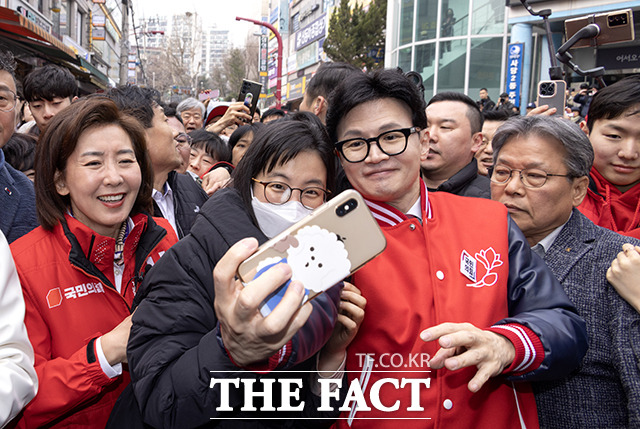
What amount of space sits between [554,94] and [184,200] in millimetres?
2742

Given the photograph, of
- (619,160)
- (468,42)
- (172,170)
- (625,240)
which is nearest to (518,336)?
(625,240)

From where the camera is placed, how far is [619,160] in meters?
2.34

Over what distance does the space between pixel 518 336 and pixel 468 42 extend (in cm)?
1837

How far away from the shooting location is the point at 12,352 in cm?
129

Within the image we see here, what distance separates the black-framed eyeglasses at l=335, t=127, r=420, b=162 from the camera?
5.54 feet

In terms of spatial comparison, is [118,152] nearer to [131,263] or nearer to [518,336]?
[131,263]

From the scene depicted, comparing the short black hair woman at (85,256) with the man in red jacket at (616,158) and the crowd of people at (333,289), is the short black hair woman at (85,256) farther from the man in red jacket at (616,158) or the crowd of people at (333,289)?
the man in red jacket at (616,158)

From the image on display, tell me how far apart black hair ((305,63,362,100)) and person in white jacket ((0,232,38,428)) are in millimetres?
2313

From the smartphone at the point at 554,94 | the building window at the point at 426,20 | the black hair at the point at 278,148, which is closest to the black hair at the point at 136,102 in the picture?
the black hair at the point at 278,148

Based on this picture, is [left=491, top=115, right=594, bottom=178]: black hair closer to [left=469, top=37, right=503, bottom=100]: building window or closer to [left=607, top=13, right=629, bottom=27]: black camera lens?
[left=607, top=13, right=629, bottom=27]: black camera lens

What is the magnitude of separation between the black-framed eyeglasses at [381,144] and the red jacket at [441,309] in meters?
→ 0.26

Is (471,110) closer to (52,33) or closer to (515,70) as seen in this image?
(515,70)

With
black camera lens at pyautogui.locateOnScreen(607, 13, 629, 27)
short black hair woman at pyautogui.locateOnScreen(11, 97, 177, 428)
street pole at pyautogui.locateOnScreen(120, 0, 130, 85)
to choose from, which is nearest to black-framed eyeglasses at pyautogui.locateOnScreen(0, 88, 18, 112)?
short black hair woman at pyautogui.locateOnScreen(11, 97, 177, 428)

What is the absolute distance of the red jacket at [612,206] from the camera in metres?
2.36
